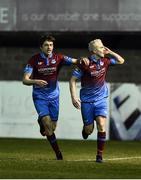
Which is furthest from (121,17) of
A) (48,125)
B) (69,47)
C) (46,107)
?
(48,125)

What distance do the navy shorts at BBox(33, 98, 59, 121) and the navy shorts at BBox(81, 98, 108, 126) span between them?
581mm

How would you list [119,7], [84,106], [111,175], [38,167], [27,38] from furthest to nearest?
[27,38] → [119,7] → [84,106] → [38,167] → [111,175]

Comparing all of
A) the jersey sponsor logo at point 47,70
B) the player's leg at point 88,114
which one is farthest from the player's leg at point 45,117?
the player's leg at point 88,114

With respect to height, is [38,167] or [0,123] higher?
[38,167]

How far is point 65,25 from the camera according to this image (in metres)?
27.9

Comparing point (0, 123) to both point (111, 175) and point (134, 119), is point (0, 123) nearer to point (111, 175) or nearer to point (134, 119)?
point (134, 119)

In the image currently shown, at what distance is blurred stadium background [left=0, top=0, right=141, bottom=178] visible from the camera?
76.7ft

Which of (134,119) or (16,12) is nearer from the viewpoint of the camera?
(134,119)

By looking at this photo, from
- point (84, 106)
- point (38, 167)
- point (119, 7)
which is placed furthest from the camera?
point (119, 7)

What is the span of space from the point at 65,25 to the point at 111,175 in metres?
17.4

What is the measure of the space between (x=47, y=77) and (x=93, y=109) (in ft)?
3.04

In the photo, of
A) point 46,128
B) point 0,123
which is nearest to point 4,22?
point 0,123

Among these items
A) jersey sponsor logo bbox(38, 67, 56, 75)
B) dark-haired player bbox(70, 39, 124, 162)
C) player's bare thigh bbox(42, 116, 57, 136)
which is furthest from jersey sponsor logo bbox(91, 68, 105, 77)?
player's bare thigh bbox(42, 116, 57, 136)

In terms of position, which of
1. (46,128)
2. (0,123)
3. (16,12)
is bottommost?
(0,123)
